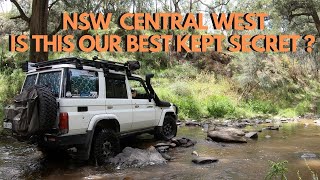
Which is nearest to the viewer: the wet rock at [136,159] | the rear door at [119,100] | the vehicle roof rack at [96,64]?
the vehicle roof rack at [96,64]

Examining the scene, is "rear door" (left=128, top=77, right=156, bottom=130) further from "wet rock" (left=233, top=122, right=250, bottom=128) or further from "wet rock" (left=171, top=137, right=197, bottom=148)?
"wet rock" (left=233, top=122, right=250, bottom=128)

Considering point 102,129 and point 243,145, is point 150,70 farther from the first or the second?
point 102,129

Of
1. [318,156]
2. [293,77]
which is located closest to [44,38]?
[318,156]

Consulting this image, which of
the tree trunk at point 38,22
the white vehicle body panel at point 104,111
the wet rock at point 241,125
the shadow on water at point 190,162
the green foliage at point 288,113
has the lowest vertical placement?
the shadow on water at point 190,162

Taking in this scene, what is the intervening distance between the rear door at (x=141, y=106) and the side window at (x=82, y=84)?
1369mm

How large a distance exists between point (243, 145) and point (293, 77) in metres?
15.4

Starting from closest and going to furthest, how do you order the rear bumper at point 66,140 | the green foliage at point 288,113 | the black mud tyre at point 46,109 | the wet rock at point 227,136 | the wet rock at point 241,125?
Result: the black mud tyre at point 46,109 → the rear bumper at point 66,140 → the wet rock at point 227,136 → the wet rock at point 241,125 → the green foliage at point 288,113

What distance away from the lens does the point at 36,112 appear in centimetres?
617

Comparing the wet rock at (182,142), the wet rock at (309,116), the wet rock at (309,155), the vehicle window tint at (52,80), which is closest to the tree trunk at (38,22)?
the vehicle window tint at (52,80)

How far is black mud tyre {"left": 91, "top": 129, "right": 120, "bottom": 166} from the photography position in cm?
705

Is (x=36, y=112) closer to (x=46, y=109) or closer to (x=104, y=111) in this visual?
(x=46, y=109)

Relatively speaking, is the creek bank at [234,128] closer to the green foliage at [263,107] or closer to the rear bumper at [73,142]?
the green foliage at [263,107]

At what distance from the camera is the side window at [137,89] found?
8.67m

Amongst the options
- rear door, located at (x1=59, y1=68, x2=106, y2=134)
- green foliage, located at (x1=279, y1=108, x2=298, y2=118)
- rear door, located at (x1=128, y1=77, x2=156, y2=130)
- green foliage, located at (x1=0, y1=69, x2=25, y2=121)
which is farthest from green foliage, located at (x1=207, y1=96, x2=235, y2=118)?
rear door, located at (x1=59, y1=68, x2=106, y2=134)
